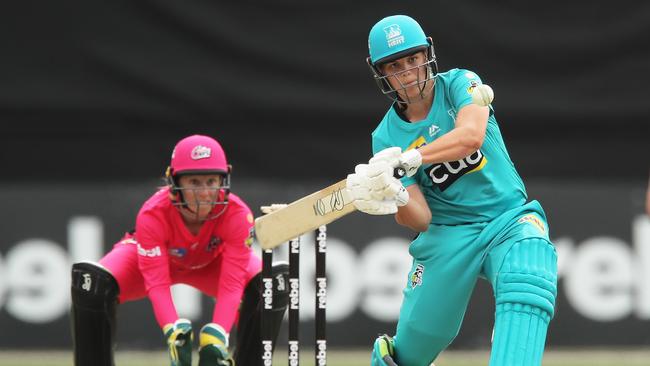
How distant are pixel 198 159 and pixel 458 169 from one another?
139cm

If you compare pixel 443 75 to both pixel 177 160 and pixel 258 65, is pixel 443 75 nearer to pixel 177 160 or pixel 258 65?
pixel 177 160

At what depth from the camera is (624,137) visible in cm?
893

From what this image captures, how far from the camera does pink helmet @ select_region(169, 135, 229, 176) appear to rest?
554 cm

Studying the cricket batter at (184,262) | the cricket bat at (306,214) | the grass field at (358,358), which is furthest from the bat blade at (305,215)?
the grass field at (358,358)

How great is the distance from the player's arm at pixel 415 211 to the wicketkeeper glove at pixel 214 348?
3.37 feet

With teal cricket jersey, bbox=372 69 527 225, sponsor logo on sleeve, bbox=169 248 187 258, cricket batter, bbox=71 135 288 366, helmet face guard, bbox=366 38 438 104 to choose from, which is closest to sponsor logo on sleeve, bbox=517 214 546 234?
teal cricket jersey, bbox=372 69 527 225

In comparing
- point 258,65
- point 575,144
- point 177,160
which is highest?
point 258,65

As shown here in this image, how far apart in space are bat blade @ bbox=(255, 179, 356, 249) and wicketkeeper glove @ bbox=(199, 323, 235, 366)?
0.88m

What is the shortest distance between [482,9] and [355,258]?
2237 mm

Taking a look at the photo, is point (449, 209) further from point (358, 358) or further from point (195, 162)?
point (358, 358)

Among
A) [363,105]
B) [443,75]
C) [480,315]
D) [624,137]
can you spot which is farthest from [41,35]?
[443,75]

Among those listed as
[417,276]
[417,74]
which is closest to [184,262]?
[417,276]

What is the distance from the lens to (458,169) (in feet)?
15.4

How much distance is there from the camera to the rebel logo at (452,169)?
466 centimetres
